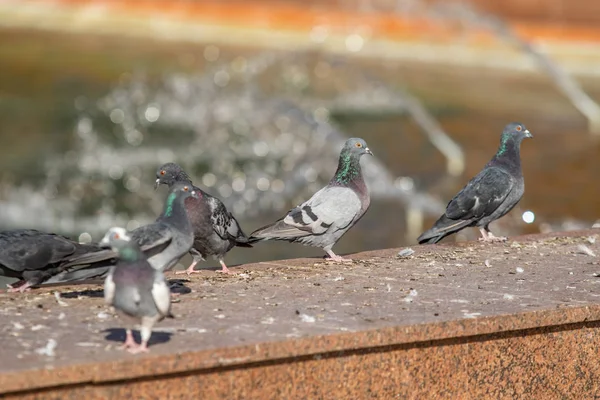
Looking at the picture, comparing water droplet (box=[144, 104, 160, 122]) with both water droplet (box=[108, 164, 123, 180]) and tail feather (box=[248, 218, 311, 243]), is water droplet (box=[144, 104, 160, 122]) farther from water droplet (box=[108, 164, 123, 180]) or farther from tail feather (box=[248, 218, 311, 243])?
tail feather (box=[248, 218, 311, 243])

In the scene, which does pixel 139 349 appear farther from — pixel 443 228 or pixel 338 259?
pixel 443 228

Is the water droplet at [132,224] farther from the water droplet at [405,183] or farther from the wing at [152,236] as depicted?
the wing at [152,236]

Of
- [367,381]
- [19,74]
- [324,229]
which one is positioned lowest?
[367,381]

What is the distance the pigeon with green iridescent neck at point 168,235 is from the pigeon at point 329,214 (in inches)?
39.7

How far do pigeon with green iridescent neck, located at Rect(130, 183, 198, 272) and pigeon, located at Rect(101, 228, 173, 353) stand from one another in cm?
60

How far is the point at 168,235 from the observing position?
4.43 meters

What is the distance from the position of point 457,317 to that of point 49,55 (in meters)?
17.8

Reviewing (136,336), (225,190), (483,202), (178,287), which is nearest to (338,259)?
(483,202)

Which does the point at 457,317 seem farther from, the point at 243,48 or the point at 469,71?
the point at 243,48

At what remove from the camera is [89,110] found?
1678 cm

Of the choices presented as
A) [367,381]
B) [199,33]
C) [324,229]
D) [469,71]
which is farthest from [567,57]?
[367,381]

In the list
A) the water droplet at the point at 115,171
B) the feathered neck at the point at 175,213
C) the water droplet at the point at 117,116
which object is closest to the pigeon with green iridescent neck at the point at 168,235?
the feathered neck at the point at 175,213

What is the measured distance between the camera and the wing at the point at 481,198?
19.5ft

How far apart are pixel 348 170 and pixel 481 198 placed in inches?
30.7
